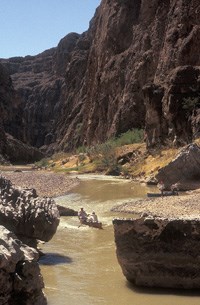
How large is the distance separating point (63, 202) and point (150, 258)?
19.7m

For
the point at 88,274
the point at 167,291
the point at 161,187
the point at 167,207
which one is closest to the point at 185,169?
the point at 161,187

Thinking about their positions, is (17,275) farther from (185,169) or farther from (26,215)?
(185,169)

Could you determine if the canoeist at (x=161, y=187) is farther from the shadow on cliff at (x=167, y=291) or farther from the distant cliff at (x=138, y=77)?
the shadow on cliff at (x=167, y=291)

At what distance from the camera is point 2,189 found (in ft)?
47.4

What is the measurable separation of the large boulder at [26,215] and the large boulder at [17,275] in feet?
18.4

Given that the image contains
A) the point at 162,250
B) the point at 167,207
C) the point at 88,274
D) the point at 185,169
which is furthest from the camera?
the point at 185,169

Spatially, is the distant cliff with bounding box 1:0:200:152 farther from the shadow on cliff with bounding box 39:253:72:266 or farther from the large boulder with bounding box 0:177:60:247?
the large boulder with bounding box 0:177:60:247

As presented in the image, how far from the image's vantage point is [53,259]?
14.7m

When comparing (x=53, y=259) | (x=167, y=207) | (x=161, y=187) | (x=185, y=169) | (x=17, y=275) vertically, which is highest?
(x=17, y=275)

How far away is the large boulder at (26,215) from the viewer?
45.0 ft

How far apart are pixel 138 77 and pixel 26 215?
62829 millimetres

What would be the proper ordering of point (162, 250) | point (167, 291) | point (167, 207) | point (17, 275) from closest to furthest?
point (17, 275) < point (167, 291) < point (162, 250) < point (167, 207)

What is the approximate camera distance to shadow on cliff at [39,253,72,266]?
14203 mm

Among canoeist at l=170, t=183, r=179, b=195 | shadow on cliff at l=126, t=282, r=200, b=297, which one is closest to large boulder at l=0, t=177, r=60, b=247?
shadow on cliff at l=126, t=282, r=200, b=297
